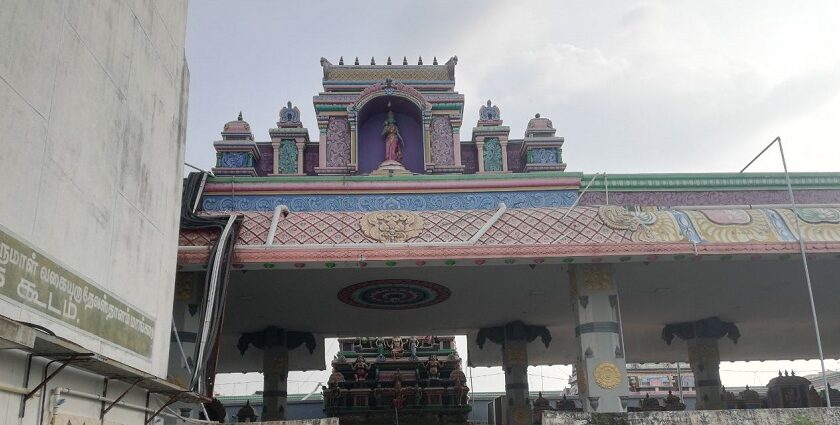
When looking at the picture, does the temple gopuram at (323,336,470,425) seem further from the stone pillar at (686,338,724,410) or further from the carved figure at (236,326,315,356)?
the stone pillar at (686,338,724,410)

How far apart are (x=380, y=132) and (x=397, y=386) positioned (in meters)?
8.31

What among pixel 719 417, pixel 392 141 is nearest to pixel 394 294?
pixel 392 141

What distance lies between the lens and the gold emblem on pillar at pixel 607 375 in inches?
472

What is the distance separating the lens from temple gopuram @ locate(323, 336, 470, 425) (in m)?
22.4

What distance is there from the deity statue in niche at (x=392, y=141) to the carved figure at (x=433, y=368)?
8.26 m

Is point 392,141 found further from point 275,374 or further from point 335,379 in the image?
point 335,379

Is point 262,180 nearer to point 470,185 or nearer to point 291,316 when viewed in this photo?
point 470,185

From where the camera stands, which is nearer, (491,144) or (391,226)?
(391,226)

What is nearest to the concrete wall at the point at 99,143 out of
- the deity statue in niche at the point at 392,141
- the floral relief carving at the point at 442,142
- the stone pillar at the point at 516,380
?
the deity statue in niche at the point at 392,141

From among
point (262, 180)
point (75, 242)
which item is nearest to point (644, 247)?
point (262, 180)

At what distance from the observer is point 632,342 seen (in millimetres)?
22516

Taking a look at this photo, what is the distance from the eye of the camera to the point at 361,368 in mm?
23219

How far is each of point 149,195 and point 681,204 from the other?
29.8ft

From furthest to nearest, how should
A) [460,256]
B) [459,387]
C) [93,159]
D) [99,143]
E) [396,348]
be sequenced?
[396,348]
[459,387]
[460,256]
[99,143]
[93,159]
